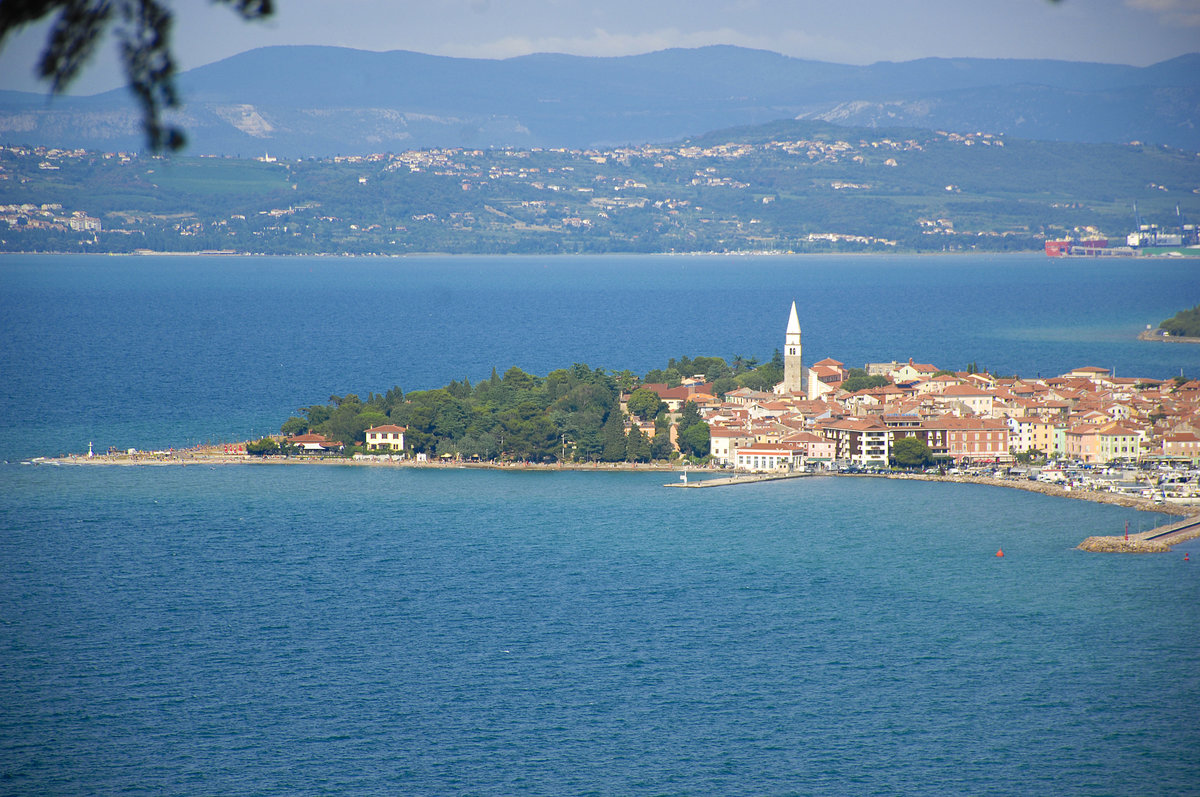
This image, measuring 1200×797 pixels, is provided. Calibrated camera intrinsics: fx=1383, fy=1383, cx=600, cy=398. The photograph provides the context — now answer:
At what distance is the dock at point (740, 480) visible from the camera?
34188mm

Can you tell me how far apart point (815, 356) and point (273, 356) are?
24.5m

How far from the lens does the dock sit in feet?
112

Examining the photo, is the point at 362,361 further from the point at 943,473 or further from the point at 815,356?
the point at 943,473

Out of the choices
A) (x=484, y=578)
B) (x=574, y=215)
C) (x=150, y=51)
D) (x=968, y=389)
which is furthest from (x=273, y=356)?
(x=574, y=215)

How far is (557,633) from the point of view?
827 inches

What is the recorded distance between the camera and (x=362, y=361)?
6081 cm

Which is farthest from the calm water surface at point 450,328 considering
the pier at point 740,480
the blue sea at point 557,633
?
the pier at point 740,480

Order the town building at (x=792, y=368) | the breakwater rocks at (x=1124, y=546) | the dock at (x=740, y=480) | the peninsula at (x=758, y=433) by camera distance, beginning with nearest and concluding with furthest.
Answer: the breakwater rocks at (x=1124, y=546) → the dock at (x=740, y=480) → the peninsula at (x=758, y=433) → the town building at (x=792, y=368)

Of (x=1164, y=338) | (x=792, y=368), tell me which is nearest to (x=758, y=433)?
(x=792, y=368)

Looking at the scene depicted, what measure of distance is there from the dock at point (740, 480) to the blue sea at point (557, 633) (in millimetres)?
825

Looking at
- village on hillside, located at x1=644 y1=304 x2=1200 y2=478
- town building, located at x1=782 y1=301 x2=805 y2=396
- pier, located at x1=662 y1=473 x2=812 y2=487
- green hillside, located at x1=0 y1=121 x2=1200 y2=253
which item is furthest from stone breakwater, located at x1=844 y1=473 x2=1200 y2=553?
green hillside, located at x1=0 y1=121 x2=1200 y2=253

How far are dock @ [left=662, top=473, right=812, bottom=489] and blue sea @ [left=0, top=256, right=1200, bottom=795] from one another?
825 millimetres

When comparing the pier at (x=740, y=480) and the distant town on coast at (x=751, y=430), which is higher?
the distant town on coast at (x=751, y=430)

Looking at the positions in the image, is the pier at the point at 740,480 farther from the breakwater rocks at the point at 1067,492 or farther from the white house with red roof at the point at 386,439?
the white house with red roof at the point at 386,439
